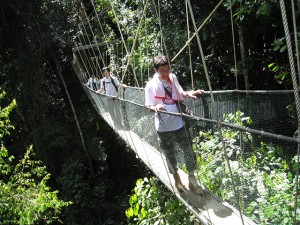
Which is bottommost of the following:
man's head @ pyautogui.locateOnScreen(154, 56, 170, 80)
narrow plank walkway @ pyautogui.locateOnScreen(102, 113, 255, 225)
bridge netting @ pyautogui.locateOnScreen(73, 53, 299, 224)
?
narrow plank walkway @ pyautogui.locateOnScreen(102, 113, 255, 225)

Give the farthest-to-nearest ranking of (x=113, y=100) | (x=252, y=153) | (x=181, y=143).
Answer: (x=113, y=100) → (x=181, y=143) → (x=252, y=153)

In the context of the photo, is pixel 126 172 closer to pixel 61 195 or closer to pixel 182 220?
pixel 61 195

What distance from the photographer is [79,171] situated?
4656 mm

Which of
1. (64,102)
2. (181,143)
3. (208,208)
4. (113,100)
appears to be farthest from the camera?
(64,102)

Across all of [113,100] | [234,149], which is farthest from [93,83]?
[234,149]

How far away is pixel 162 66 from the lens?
1446 mm

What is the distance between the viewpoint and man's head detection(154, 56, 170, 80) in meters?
1.44

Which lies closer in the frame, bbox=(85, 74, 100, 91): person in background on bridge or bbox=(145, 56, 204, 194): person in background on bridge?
bbox=(145, 56, 204, 194): person in background on bridge

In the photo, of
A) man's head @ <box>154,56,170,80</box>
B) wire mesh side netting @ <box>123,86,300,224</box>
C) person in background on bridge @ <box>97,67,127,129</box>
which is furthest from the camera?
person in background on bridge @ <box>97,67,127,129</box>

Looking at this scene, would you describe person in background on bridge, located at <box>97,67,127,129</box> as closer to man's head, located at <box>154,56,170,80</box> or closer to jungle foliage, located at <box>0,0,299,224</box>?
jungle foliage, located at <box>0,0,299,224</box>

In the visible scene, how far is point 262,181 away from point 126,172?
4.33 m

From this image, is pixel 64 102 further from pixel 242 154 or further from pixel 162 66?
pixel 242 154

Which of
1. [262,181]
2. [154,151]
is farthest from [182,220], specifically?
[262,181]

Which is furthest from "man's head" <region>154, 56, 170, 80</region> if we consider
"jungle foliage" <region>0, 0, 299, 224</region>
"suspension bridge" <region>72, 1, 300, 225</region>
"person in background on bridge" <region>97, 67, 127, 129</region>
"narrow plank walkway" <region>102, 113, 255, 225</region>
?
"jungle foliage" <region>0, 0, 299, 224</region>
